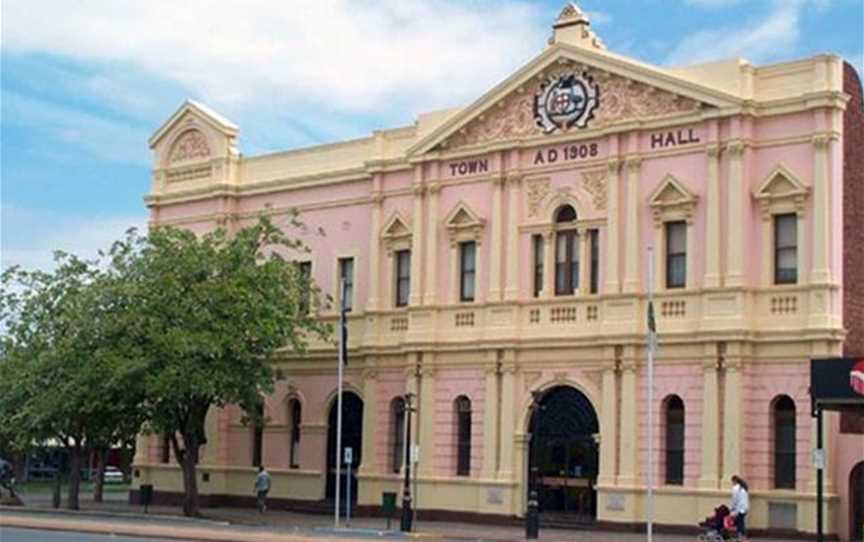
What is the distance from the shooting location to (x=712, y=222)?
41375 mm

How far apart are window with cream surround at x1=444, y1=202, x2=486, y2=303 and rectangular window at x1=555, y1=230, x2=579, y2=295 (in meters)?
3.09

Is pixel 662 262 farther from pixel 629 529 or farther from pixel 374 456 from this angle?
pixel 374 456

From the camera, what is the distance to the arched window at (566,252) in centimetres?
4481

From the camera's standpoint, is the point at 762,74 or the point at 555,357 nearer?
the point at 762,74

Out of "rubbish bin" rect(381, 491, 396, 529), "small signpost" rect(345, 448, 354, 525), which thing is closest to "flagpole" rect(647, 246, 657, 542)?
"rubbish bin" rect(381, 491, 396, 529)

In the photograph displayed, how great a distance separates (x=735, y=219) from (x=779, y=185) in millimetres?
1491

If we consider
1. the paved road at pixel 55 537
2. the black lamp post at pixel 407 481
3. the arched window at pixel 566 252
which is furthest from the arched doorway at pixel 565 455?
the paved road at pixel 55 537

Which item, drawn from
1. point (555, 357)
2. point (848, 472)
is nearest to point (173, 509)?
point (555, 357)

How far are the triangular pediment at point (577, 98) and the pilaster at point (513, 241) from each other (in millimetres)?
1445

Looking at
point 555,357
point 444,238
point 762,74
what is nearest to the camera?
point 762,74

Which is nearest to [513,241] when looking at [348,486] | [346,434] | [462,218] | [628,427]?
[462,218]

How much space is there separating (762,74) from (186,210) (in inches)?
954

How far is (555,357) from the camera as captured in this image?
44.4m

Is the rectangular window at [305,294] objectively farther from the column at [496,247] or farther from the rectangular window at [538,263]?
the rectangular window at [538,263]
